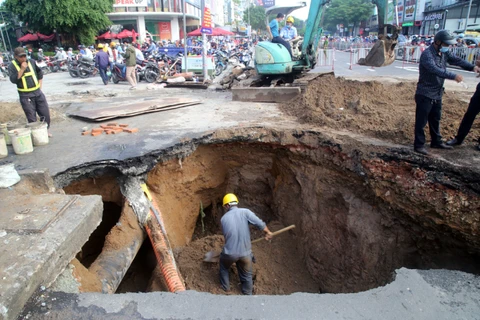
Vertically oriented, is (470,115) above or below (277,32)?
below

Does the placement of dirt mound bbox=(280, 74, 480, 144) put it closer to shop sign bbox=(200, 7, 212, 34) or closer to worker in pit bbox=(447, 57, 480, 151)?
worker in pit bbox=(447, 57, 480, 151)

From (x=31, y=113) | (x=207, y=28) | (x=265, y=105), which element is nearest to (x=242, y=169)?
(x=265, y=105)

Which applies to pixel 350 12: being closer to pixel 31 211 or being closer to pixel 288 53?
pixel 288 53

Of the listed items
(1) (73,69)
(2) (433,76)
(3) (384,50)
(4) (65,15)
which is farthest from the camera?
(4) (65,15)

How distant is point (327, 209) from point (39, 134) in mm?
5121

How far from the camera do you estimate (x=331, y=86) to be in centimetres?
798

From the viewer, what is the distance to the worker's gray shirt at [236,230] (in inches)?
179

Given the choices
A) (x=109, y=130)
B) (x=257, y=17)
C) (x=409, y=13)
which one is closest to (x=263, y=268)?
(x=109, y=130)

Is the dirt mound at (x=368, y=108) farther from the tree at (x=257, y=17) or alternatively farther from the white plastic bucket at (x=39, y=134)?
the tree at (x=257, y=17)

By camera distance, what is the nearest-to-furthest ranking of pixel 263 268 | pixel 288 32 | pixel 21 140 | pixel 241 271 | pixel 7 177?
pixel 7 177 → pixel 241 271 → pixel 21 140 → pixel 263 268 → pixel 288 32

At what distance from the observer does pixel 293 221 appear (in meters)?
6.17

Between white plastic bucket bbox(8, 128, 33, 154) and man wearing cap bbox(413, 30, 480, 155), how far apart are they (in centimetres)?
587

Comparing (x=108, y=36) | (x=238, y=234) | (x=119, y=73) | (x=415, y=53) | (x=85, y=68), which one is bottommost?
(x=238, y=234)

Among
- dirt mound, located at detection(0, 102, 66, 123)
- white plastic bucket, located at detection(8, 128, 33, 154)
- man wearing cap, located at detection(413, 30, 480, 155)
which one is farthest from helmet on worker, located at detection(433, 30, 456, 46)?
dirt mound, located at detection(0, 102, 66, 123)
